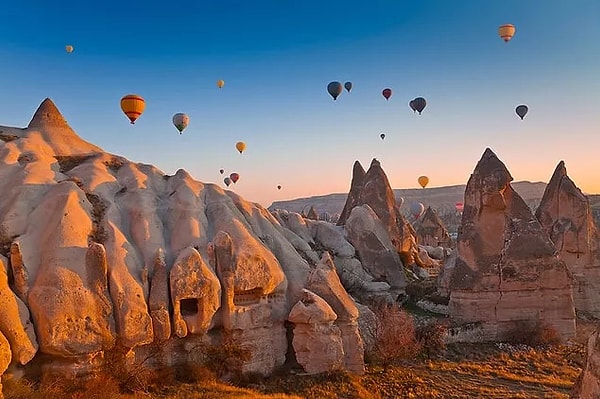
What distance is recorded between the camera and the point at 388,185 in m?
35.1

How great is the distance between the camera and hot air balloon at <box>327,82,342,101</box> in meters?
33.7

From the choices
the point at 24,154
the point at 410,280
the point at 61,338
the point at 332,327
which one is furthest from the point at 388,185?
the point at 61,338

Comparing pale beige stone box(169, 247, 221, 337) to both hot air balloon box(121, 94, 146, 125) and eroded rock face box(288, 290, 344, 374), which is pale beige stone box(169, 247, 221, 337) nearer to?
eroded rock face box(288, 290, 344, 374)

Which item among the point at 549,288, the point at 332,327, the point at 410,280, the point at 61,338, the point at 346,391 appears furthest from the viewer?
the point at 410,280

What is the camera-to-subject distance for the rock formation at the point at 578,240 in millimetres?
27859

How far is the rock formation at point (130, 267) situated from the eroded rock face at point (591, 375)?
8.80 meters

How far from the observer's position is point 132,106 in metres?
23.1

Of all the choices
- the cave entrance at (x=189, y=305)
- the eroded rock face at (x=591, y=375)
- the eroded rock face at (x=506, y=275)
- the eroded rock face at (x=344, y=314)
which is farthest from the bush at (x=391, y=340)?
the eroded rock face at (x=591, y=375)

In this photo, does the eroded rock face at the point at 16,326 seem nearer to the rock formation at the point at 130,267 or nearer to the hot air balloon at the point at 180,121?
the rock formation at the point at 130,267

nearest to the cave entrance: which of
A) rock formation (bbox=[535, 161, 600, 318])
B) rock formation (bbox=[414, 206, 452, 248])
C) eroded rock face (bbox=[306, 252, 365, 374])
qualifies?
eroded rock face (bbox=[306, 252, 365, 374])

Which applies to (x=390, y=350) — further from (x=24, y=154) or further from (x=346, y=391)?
(x=24, y=154)

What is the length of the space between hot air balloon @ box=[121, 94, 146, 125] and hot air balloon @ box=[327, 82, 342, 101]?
13.6m

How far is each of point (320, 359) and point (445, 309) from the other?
9.98 m

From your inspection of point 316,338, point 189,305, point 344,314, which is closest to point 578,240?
point 344,314
